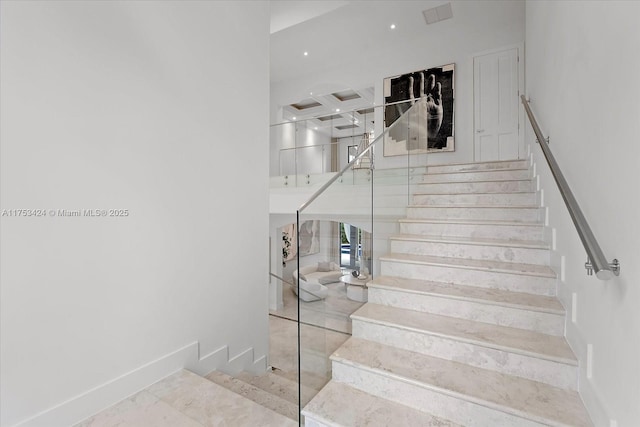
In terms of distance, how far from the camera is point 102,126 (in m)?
1.99

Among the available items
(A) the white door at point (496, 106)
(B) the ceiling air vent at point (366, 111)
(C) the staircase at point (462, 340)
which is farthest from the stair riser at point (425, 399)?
(B) the ceiling air vent at point (366, 111)

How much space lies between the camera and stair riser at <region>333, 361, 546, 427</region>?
145 cm

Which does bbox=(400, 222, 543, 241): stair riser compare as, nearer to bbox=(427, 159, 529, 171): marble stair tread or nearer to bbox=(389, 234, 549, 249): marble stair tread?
bbox=(389, 234, 549, 249): marble stair tread

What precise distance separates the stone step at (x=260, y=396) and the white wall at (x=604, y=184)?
68.0 inches

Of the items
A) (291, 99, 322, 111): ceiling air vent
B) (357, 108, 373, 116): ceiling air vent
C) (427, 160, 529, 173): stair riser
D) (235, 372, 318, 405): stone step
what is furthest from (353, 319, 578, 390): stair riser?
(291, 99, 322, 111): ceiling air vent

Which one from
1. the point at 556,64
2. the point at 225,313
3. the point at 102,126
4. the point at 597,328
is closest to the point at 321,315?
the point at 225,313

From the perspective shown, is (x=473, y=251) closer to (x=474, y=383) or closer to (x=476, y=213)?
(x=476, y=213)

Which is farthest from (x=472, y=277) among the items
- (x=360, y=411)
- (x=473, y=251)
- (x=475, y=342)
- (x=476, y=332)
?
(x=360, y=411)

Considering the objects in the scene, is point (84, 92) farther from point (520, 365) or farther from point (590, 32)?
point (520, 365)

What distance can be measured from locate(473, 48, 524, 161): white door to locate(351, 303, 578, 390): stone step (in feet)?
14.6

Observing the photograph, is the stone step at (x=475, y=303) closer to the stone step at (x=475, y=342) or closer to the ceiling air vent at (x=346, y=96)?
the stone step at (x=475, y=342)

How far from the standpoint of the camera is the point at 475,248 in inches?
100

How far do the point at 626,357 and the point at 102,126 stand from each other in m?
2.78

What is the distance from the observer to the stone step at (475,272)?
211 cm
